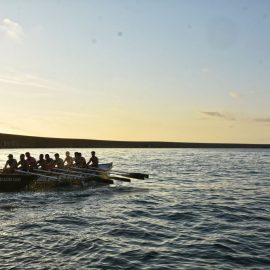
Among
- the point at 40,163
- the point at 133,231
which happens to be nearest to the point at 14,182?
the point at 40,163

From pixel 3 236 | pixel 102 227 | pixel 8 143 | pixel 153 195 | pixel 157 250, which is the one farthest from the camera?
pixel 8 143

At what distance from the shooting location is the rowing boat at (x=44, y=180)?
24766 mm

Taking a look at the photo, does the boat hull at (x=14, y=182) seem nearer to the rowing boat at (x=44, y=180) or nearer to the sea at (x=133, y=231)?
the rowing boat at (x=44, y=180)

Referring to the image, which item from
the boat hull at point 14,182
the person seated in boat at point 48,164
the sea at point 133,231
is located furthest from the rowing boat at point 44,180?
the sea at point 133,231

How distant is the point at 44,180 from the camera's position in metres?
26.3

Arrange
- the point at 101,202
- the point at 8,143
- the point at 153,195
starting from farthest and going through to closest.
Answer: the point at 8,143
the point at 153,195
the point at 101,202

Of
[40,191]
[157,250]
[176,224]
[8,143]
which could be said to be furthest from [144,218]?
[8,143]

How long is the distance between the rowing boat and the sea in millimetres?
746

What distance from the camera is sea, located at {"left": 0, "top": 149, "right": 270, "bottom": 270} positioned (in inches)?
447

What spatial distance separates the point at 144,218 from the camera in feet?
56.2

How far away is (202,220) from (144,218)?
234 centimetres

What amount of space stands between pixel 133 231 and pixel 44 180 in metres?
12.9

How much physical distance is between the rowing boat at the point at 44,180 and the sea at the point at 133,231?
746mm

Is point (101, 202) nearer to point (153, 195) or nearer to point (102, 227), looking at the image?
point (153, 195)
